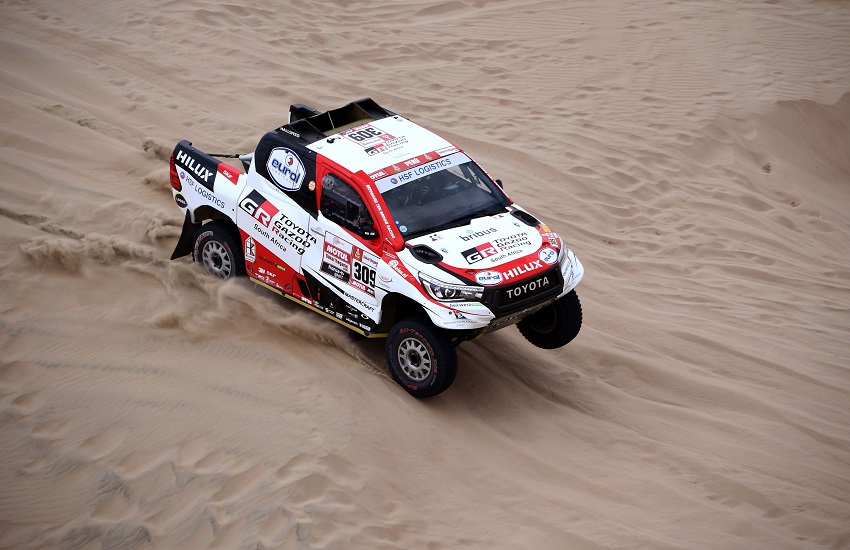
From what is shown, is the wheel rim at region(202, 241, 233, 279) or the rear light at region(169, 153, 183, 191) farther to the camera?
the rear light at region(169, 153, 183, 191)

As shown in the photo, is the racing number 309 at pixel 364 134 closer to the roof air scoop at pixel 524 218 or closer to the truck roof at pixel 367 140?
the truck roof at pixel 367 140

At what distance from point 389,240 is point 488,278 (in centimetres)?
94

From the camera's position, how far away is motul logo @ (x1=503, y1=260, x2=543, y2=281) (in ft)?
24.2

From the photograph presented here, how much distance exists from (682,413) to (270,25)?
36.4ft

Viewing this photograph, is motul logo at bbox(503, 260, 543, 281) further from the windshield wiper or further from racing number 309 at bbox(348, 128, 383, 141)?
racing number 309 at bbox(348, 128, 383, 141)

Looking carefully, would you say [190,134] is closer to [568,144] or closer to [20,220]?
[20,220]

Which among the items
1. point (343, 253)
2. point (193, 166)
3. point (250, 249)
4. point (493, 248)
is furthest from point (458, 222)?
point (193, 166)

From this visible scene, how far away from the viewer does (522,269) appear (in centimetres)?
746

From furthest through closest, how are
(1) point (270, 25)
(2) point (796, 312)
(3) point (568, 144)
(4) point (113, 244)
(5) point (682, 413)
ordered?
(1) point (270, 25) < (3) point (568, 144) < (2) point (796, 312) < (4) point (113, 244) < (5) point (682, 413)

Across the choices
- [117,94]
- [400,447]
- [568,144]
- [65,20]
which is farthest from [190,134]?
[400,447]

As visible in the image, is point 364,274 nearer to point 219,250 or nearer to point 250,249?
point 250,249

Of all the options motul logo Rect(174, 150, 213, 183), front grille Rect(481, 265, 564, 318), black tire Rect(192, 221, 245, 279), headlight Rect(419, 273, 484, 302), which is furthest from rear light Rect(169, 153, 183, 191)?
front grille Rect(481, 265, 564, 318)

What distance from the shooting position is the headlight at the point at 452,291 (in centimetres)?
726

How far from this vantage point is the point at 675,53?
15953 mm
